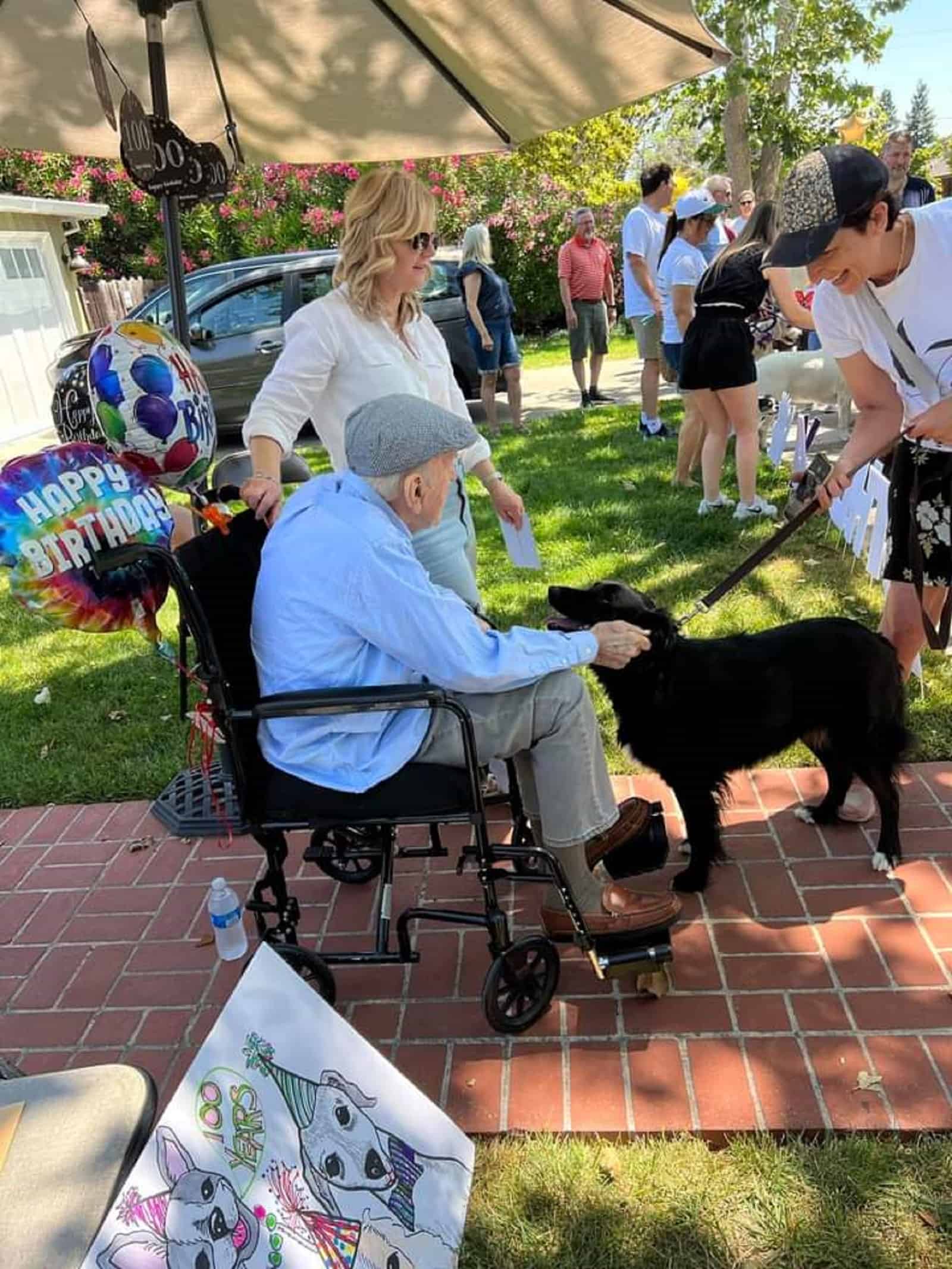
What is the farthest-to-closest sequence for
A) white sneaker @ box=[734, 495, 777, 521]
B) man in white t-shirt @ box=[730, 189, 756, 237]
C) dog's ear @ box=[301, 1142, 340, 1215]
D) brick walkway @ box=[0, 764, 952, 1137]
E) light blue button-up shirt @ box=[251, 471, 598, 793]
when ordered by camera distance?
1. man in white t-shirt @ box=[730, 189, 756, 237]
2. white sneaker @ box=[734, 495, 777, 521]
3. brick walkway @ box=[0, 764, 952, 1137]
4. light blue button-up shirt @ box=[251, 471, 598, 793]
5. dog's ear @ box=[301, 1142, 340, 1215]

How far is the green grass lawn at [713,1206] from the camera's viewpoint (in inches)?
69.6

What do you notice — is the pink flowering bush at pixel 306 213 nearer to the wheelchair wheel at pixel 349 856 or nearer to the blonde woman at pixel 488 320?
the blonde woman at pixel 488 320

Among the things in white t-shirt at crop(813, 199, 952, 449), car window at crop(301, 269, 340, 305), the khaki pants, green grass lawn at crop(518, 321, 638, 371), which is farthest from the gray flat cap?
green grass lawn at crop(518, 321, 638, 371)

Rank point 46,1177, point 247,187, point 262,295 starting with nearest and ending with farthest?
point 46,1177, point 262,295, point 247,187

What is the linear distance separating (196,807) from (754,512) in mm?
3760

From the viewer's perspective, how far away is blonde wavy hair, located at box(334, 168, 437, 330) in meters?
2.49

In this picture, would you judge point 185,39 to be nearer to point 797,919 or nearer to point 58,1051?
point 58,1051

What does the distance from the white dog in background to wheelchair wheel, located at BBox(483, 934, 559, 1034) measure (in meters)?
5.90

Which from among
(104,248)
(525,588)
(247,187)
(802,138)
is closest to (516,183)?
(247,187)

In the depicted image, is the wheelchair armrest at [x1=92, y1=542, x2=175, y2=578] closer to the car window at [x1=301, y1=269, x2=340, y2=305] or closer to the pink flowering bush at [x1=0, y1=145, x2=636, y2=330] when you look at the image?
the car window at [x1=301, y1=269, x2=340, y2=305]

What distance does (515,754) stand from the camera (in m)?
2.28

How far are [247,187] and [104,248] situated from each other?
11.4ft

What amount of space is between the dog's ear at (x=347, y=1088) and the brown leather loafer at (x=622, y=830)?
1.00 m

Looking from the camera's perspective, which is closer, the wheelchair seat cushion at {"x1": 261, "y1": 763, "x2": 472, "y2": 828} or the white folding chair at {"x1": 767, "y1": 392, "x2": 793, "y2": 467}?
the wheelchair seat cushion at {"x1": 261, "y1": 763, "x2": 472, "y2": 828}
